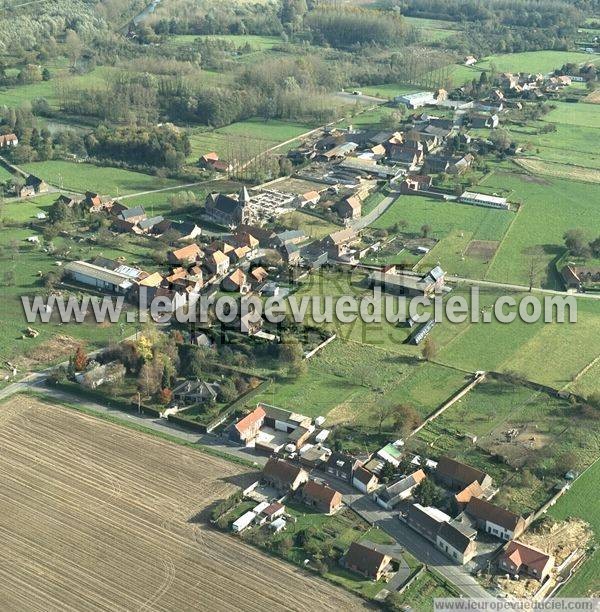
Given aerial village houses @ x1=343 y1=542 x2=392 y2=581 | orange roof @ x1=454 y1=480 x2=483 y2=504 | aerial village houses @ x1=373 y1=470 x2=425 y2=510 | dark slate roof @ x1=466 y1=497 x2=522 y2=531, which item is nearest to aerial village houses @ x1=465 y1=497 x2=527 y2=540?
dark slate roof @ x1=466 y1=497 x2=522 y2=531

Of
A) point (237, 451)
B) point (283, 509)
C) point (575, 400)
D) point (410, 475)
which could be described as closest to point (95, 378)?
point (237, 451)

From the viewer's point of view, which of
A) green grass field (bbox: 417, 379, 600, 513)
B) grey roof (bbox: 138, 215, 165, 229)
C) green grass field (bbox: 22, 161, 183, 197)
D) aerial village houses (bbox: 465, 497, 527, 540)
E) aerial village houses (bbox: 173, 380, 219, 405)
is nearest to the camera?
aerial village houses (bbox: 465, 497, 527, 540)

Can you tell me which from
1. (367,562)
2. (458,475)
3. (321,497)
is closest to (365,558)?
(367,562)

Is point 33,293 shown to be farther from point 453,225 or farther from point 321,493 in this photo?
point 453,225

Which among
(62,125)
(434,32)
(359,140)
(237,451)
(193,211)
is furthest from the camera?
(434,32)

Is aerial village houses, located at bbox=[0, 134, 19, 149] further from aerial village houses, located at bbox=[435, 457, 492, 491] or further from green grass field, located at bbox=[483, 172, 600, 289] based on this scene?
aerial village houses, located at bbox=[435, 457, 492, 491]

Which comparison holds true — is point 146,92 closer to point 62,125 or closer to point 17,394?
point 62,125

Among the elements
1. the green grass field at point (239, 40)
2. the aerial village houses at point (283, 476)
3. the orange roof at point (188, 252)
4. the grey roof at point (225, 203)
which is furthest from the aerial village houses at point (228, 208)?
the green grass field at point (239, 40)
